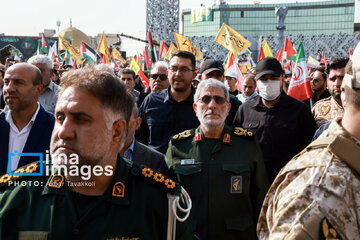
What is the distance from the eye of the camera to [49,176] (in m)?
2.12

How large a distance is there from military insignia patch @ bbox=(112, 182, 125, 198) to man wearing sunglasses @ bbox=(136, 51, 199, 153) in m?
2.89

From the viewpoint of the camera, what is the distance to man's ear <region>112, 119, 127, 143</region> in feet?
7.12

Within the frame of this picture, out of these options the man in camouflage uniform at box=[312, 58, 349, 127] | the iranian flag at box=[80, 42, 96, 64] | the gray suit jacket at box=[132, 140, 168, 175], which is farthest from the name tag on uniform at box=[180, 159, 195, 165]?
the iranian flag at box=[80, 42, 96, 64]

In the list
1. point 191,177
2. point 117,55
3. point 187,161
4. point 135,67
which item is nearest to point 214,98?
point 187,161

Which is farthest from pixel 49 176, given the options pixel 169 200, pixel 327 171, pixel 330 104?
pixel 330 104

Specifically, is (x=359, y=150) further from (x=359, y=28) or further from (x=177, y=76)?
(x=359, y=28)

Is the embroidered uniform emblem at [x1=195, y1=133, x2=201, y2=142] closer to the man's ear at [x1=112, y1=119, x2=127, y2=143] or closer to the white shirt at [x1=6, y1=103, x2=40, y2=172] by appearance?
the white shirt at [x1=6, y1=103, x2=40, y2=172]

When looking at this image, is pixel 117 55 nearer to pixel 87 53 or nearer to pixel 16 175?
pixel 87 53

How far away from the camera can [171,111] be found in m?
5.27

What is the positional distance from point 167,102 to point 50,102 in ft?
5.64

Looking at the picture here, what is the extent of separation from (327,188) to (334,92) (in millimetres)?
3873

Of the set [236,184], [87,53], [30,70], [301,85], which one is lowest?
[236,184]

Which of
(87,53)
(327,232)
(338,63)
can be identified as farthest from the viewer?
(87,53)

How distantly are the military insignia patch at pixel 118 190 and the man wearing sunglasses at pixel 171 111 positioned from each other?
289 centimetres
